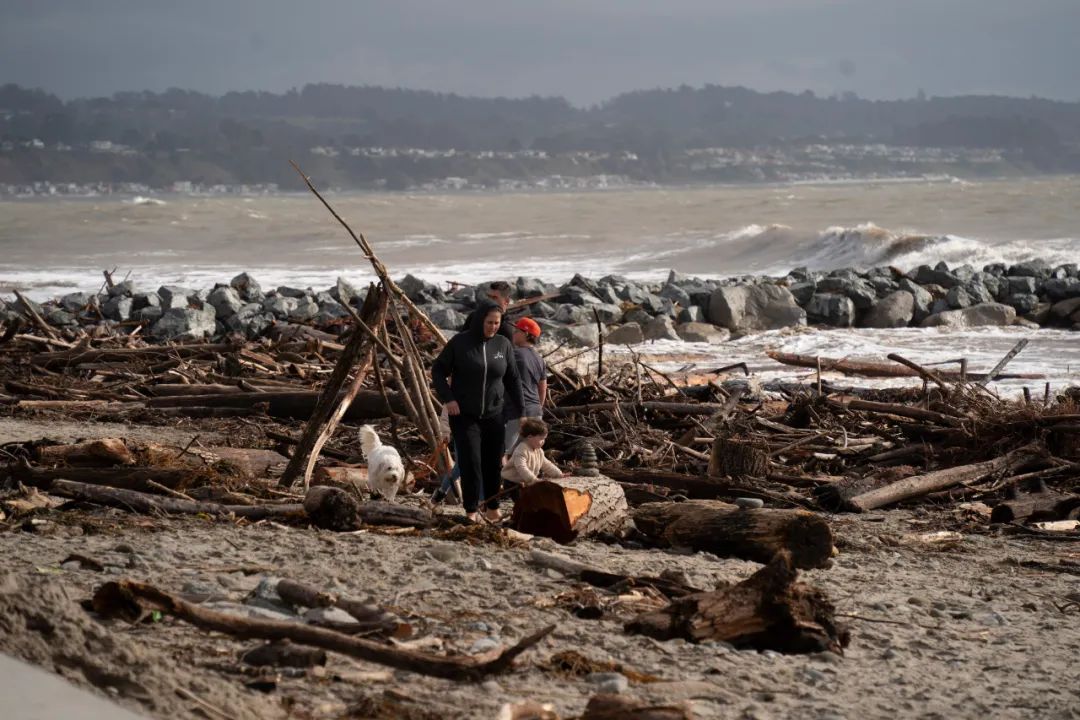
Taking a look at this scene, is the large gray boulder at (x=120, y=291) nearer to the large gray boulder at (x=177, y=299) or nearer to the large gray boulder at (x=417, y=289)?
the large gray boulder at (x=177, y=299)

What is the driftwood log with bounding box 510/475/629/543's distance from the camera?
22.8 feet

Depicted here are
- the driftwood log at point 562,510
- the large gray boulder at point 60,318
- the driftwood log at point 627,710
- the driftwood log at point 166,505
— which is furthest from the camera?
the large gray boulder at point 60,318

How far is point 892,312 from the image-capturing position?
2164 cm

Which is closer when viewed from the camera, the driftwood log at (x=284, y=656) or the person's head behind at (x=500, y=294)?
the driftwood log at (x=284, y=656)

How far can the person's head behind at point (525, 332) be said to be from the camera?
8625 mm

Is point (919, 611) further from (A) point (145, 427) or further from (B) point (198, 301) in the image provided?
(B) point (198, 301)

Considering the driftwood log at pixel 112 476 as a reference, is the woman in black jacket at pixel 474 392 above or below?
above

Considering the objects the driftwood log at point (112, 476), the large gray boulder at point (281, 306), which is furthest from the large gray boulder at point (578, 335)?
the driftwood log at point (112, 476)

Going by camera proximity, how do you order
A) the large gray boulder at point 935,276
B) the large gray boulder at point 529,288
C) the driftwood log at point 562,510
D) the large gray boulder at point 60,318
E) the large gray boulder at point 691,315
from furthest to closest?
the large gray boulder at point 935,276
the large gray boulder at point 529,288
the large gray boulder at point 691,315
the large gray boulder at point 60,318
the driftwood log at point 562,510

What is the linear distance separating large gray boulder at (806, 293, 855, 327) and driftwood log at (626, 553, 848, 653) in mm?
16884

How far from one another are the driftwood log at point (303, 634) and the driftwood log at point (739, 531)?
215 cm

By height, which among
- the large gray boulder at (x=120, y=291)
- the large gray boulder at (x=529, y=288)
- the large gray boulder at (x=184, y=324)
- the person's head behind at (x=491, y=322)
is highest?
the person's head behind at (x=491, y=322)

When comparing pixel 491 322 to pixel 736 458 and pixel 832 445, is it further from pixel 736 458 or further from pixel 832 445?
pixel 832 445

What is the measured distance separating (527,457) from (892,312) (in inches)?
595
